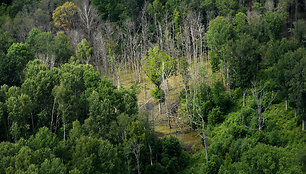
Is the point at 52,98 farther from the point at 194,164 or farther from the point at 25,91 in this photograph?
the point at 194,164

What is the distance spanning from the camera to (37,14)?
82.8m

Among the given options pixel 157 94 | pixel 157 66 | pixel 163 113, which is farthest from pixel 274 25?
pixel 163 113

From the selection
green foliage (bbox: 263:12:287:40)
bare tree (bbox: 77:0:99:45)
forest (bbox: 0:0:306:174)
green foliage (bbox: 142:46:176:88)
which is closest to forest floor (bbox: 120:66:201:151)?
forest (bbox: 0:0:306:174)

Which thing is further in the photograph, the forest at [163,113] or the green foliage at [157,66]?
the green foliage at [157,66]

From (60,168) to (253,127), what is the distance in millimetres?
26309

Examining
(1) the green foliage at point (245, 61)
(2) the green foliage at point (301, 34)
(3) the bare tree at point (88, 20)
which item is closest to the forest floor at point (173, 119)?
(1) the green foliage at point (245, 61)

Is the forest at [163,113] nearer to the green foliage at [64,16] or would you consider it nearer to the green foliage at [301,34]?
the green foliage at [301,34]

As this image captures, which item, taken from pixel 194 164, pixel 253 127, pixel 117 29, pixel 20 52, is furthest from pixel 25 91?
pixel 117 29

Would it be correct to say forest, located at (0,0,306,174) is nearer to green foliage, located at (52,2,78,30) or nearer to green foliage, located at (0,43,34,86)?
green foliage, located at (0,43,34,86)

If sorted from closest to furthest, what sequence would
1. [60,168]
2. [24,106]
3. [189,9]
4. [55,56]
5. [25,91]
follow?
[60,168]
[24,106]
[25,91]
[55,56]
[189,9]

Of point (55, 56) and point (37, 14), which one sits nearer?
point (55, 56)

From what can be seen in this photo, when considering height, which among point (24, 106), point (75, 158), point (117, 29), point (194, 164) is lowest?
point (194, 164)

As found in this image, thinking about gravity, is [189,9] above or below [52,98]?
above

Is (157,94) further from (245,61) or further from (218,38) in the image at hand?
(245,61)
